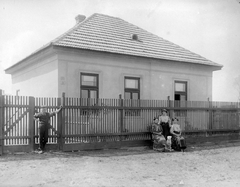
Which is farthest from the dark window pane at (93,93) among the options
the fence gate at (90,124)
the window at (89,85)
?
the fence gate at (90,124)

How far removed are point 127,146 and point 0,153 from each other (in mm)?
4663

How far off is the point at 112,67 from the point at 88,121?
447 cm

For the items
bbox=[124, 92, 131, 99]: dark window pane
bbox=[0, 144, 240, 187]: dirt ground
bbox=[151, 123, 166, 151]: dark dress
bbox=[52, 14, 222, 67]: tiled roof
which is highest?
bbox=[52, 14, 222, 67]: tiled roof

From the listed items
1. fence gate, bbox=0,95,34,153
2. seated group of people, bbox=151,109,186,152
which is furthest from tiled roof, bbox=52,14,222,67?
seated group of people, bbox=151,109,186,152

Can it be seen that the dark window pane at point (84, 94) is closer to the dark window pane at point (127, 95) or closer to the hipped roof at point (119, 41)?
the hipped roof at point (119, 41)

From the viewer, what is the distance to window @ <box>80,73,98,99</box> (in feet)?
43.1

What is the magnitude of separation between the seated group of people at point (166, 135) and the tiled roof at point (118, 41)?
4244 mm

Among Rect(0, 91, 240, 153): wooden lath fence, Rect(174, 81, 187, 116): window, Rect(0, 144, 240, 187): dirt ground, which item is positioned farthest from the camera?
Rect(174, 81, 187, 116): window

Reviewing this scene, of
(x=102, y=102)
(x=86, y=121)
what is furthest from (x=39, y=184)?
(x=102, y=102)

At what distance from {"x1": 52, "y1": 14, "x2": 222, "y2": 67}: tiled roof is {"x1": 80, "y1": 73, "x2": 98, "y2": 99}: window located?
138cm

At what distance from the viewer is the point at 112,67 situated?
A: 1398 centimetres

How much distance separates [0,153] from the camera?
9039 millimetres

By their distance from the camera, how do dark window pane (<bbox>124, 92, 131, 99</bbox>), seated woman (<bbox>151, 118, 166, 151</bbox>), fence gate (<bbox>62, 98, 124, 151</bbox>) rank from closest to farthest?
1. fence gate (<bbox>62, 98, 124, 151</bbox>)
2. seated woman (<bbox>151, 118, 166, 151</bbox>)
3. dark window pane (<bbox>124, 92, 131, 99</bbox>)

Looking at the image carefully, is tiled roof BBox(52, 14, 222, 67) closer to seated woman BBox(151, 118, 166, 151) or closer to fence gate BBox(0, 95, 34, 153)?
fence gate BBox(0, 95, 34, 153)
